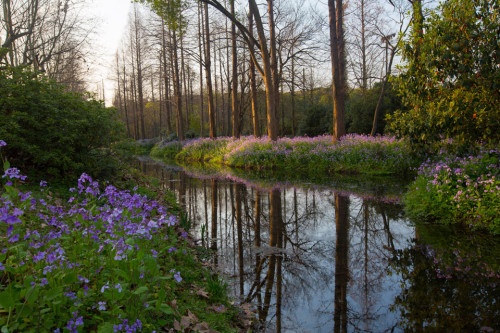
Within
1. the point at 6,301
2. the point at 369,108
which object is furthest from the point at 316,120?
the point at 6,301

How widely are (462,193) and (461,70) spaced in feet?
6.77

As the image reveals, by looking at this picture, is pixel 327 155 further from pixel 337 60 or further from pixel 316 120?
pixel 316 120

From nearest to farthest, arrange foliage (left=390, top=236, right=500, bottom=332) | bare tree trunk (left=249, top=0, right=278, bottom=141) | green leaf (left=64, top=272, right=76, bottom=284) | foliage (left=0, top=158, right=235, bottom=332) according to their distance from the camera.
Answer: foliage (left=0, top=158, right=235, bottom=332) < green leaf (left=64, top=272, right=76, bottom=284) < foliage (left=390, top=236, right=500, bottom=332) < bare tree trunk (left=249, top=0, right=278, bottom=141)

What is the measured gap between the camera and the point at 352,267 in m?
4.13

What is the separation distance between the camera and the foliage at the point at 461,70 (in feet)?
16.5

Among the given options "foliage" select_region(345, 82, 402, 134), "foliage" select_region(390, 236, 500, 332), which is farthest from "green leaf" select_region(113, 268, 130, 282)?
"foliage" select_region(345, 82, 402, 134)

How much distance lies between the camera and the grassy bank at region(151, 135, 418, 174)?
41.5ft

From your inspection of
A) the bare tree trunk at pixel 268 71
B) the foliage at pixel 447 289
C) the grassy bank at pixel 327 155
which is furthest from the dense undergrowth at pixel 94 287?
the bare tree trunk at pixel 268 71

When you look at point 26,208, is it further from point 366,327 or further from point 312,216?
point 312,216

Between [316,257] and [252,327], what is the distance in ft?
6.15

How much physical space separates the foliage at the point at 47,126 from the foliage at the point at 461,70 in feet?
22.2

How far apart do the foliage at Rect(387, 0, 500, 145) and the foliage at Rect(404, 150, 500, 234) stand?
1.69 feet

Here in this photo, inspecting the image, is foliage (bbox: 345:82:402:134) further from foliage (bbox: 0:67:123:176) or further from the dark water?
foliage (bbox: 0:67:123:176)

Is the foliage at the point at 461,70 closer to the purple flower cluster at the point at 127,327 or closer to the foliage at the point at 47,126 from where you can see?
the purple flower cluster at the point at 127,327
